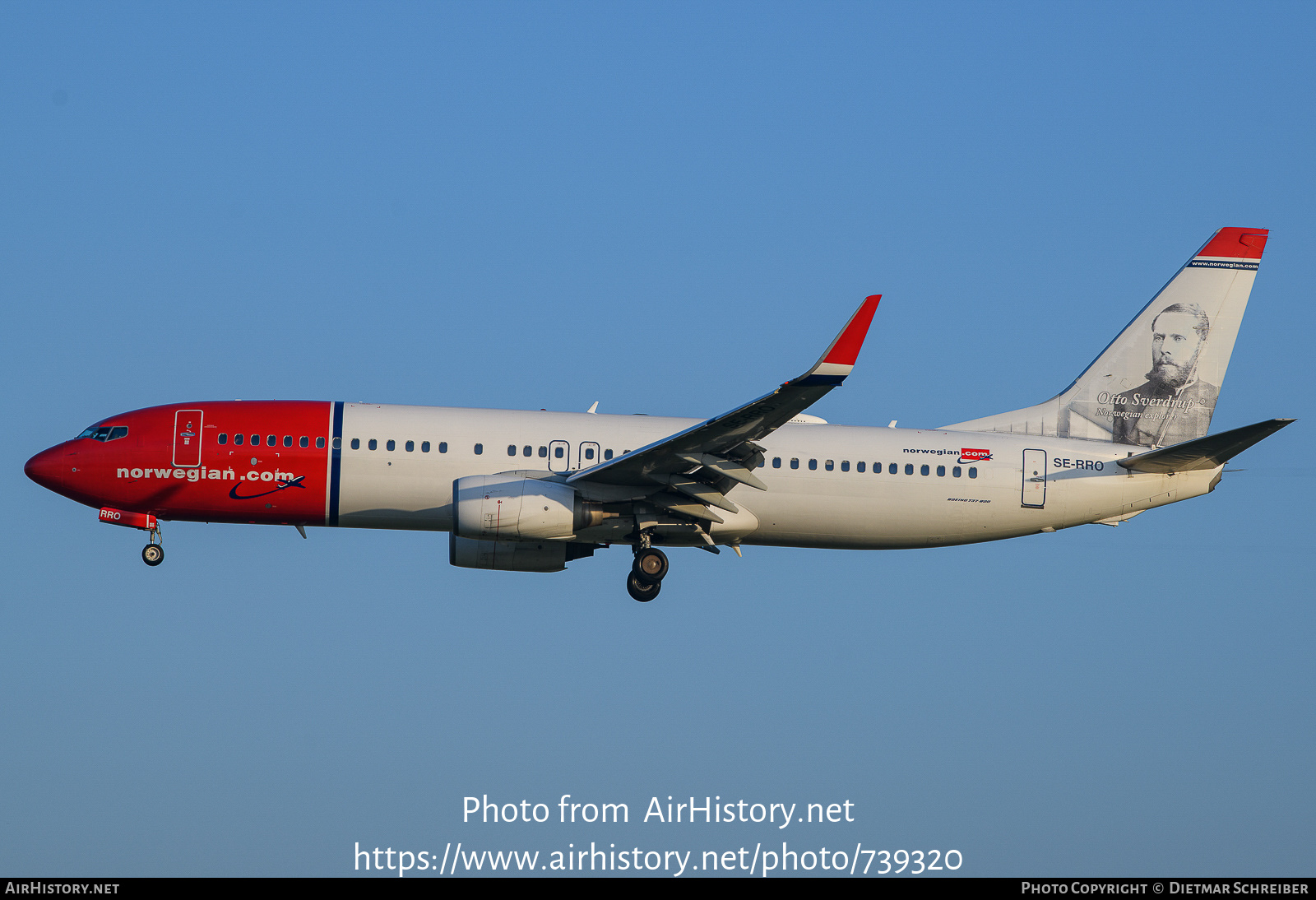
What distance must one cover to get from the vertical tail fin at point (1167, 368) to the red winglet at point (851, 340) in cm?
854

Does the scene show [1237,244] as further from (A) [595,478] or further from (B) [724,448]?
(A) [595,478]

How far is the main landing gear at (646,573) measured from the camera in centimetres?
3272

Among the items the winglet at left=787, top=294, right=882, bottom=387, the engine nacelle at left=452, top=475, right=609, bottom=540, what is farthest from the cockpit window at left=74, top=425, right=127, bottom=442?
the winglet at left=787, top=294, right=882, bottom=387

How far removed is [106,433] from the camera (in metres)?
33.6

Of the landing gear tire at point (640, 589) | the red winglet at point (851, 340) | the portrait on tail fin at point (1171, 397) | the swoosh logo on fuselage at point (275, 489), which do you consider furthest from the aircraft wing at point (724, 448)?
the portrait on tail fin at point (1171, 397)

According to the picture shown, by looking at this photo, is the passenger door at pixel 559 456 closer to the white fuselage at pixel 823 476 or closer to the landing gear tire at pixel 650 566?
the white fuselage at pixel 823 476

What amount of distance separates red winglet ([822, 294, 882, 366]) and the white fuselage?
5.87m

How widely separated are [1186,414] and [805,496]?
10152mm

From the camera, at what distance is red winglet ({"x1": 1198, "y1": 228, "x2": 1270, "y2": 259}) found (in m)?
36.8

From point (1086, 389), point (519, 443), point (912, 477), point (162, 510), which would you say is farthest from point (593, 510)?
point (1086, 389)

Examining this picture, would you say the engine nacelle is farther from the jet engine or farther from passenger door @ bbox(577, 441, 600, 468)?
passenger door @ bbox(577, 441, 600, 468)

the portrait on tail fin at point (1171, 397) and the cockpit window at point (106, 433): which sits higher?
the portrait on tail fin at point (1171, 397)

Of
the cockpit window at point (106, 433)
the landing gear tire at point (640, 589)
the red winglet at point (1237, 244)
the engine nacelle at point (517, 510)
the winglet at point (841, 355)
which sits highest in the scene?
the red winglet at point (1237, 244)

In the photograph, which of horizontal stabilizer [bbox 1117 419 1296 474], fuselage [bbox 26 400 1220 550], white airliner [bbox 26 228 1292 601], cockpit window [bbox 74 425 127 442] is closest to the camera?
horizontal stabilizer [bbox 1117 419 1296 474]
